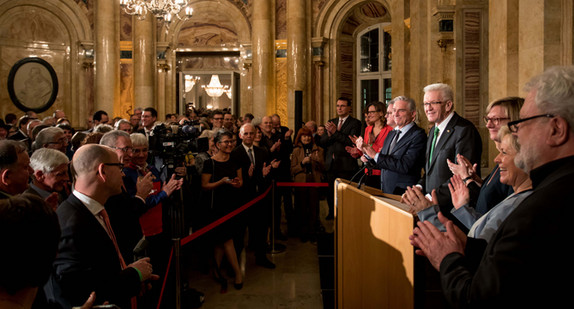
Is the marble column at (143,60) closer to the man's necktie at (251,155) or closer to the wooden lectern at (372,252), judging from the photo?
the man's necktie at (251,155)

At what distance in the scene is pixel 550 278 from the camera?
4.25 ft

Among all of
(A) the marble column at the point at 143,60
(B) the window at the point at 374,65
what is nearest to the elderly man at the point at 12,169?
(A) the marble column at the point at 143,60

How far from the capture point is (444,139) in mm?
3848

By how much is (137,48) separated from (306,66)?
5.22m

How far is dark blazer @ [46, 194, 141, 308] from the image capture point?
7.29 feet

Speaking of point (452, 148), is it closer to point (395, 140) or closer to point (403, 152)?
point (403, 152)

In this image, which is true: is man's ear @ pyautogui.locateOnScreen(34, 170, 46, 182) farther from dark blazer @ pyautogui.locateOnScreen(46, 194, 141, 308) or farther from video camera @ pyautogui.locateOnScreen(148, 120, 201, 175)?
video camera @ pyautogui.locateOnScreen(148, 120, 201, 175)

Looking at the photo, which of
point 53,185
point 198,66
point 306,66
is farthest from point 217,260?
point 198,66

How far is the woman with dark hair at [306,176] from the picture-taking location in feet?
23.0

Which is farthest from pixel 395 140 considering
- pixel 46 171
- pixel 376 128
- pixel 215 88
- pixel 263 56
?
pixel 215 88

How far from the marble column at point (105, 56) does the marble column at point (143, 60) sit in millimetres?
648

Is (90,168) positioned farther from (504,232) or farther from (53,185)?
(504,232)

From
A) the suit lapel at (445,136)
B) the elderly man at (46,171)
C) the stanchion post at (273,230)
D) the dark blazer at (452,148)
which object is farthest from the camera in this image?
the stanchion post at (273,230)

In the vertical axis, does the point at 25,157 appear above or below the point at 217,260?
above
